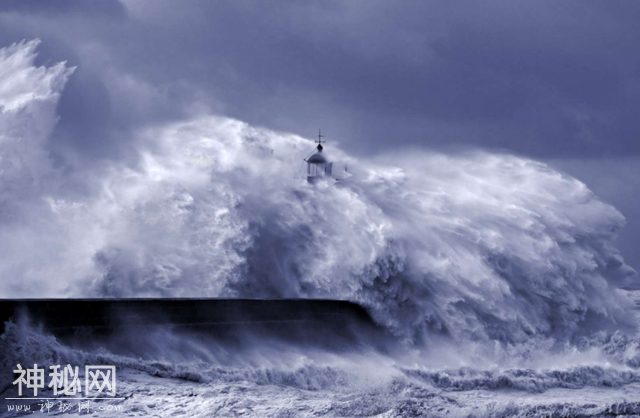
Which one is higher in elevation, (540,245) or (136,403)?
(540,245)

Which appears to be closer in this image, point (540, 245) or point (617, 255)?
point (540, 245)

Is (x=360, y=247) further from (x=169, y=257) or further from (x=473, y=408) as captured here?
(x=473, y=408)

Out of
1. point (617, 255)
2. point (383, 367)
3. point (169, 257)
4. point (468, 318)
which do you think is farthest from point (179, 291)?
point (617, 255)

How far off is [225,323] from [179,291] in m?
3.24

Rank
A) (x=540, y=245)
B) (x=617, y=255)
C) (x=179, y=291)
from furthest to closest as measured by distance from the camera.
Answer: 1. (x=617, y=255)
2. (x=540, y=245)
3. (x=179, y=291)

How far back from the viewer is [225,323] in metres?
14.5

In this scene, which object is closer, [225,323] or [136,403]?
[136,403]

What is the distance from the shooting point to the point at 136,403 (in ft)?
34.7

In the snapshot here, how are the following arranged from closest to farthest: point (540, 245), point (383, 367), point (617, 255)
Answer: point (383, 367) → point (540, 245) → point (617, 255)

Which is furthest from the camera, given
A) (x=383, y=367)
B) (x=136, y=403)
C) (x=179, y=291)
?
(x=179, y=291)

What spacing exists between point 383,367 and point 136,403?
6.32m

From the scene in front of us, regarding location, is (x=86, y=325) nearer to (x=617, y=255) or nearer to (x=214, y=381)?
(x=214, y=381)

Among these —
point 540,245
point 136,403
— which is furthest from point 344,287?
point 136,403

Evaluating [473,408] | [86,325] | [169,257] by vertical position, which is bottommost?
[473,408]
